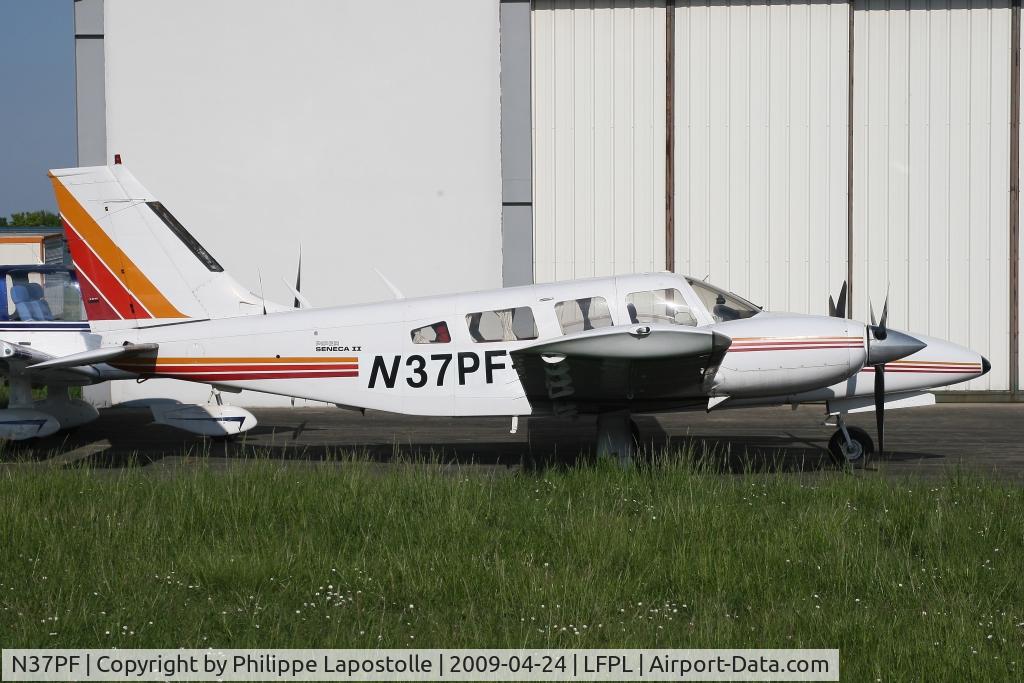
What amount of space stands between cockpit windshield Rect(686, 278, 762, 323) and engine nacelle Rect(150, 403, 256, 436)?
5.57 metres

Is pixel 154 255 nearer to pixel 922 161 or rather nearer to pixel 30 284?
pixel 30 284

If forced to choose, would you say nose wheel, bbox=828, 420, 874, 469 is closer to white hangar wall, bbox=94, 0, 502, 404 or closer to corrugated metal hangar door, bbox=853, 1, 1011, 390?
corrugated metal hangar door, bbox=853, 1, 1011, 390

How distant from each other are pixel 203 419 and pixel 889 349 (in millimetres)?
7408

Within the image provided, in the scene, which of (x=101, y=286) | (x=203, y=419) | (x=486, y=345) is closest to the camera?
(x=486, y=345)

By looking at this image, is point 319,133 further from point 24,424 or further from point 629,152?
point 24,424

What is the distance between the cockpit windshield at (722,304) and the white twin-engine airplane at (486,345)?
1 centimetres

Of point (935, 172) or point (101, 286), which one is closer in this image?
point (101, 286)

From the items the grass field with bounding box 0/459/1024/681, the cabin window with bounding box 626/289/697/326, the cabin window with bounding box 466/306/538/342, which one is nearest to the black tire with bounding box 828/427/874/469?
the grass field with bounding box 0/459/1024/681

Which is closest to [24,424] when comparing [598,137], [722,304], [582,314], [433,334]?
[433,334]

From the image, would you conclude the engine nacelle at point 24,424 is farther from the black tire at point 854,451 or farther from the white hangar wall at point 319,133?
the black tire at point 854,451

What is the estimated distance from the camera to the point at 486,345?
31.8 feet

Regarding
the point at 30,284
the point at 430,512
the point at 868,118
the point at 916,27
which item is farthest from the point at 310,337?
the point at 916,27

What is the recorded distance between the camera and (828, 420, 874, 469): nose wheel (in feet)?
32.6

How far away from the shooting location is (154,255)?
1067 cm
